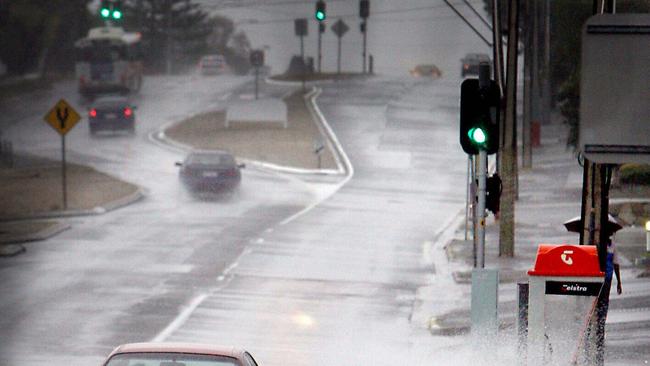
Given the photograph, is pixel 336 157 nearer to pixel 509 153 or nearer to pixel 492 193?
pixel 509 153

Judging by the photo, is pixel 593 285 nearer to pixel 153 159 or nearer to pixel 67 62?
pixel 153 159

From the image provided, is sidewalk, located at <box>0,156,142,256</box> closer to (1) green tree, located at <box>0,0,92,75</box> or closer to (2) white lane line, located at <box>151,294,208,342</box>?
(2) white lane line, located at <box>151,294,208,342</box>

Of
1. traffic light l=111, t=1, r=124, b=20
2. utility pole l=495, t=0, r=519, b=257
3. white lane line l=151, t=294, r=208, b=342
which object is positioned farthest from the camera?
traffic light l=111, t=1, r=124, b=20

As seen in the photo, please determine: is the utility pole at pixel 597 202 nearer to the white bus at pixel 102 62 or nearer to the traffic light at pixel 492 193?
the traffic light at pixel 492 193

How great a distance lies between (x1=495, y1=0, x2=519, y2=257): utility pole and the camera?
28.7 metres

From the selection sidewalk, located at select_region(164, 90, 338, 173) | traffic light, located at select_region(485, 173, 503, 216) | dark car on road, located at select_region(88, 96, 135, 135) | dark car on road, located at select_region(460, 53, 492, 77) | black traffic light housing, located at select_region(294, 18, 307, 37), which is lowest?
sidewalk, located at select_region(164, 90, 338, 173)

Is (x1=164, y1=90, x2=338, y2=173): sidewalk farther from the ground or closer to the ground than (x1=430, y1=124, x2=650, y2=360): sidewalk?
closer to the ground

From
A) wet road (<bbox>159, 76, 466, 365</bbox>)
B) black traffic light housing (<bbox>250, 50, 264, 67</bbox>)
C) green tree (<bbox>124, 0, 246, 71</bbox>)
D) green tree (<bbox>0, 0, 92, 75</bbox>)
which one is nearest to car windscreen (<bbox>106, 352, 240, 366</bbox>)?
wet road (<bbox>159, 76, 466, 365</bbox>)

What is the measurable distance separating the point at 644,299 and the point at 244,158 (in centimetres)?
3396

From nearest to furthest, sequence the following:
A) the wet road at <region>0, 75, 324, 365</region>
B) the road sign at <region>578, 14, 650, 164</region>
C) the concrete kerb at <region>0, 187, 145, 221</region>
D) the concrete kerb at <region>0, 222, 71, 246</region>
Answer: the road sign at <region>578, 14, 650, 164</region> < the wet road at <region>0, 75, 324, 365</region> < the concrete kerb at <region>0, 222, 71, 246</region> < the concrete kerb at <region>0, 187, 145, 221</region>

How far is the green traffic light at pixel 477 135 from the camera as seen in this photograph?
1636 cm

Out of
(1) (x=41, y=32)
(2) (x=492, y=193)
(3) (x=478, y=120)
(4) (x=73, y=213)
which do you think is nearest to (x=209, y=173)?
(4) (x=73, y=213)

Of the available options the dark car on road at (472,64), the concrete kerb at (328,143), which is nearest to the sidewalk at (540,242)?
the concrete kerb at (328,143)

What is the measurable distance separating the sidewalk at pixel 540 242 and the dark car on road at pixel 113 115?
19088 millimetres
